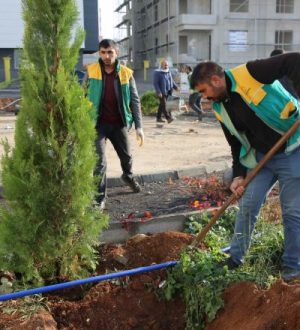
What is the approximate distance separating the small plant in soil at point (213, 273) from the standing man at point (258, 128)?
0.48 feet

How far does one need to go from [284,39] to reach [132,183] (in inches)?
1626

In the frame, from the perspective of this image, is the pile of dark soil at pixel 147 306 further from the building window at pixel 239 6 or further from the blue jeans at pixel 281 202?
the building window at pixel 239 6

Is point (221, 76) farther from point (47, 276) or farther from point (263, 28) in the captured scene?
point (263, 28)

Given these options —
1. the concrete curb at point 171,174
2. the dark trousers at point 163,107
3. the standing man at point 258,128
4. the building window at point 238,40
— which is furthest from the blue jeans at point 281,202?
the building window at point 238,40

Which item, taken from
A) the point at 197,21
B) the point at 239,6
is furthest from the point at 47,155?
the point at 239,6

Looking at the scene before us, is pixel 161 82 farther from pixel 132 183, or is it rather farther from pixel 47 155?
pixel 47 155

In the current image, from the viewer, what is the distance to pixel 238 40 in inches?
1668

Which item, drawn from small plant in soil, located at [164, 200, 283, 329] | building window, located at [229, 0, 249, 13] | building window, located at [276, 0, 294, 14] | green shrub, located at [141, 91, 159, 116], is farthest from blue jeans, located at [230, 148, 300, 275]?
building window, located at [276, 0, 294, 14]

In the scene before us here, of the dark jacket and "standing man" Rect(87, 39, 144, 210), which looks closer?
"standing man" Rect(87, 39, 144, 210)

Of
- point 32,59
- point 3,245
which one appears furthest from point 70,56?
point 3,245

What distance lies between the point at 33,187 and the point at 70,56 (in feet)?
3.25

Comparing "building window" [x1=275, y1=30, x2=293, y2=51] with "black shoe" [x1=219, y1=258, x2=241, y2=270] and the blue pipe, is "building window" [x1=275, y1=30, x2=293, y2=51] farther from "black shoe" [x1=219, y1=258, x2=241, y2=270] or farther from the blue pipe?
the blue pipe

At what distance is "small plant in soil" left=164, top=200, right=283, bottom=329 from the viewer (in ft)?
10.7

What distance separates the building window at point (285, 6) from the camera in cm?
4425
